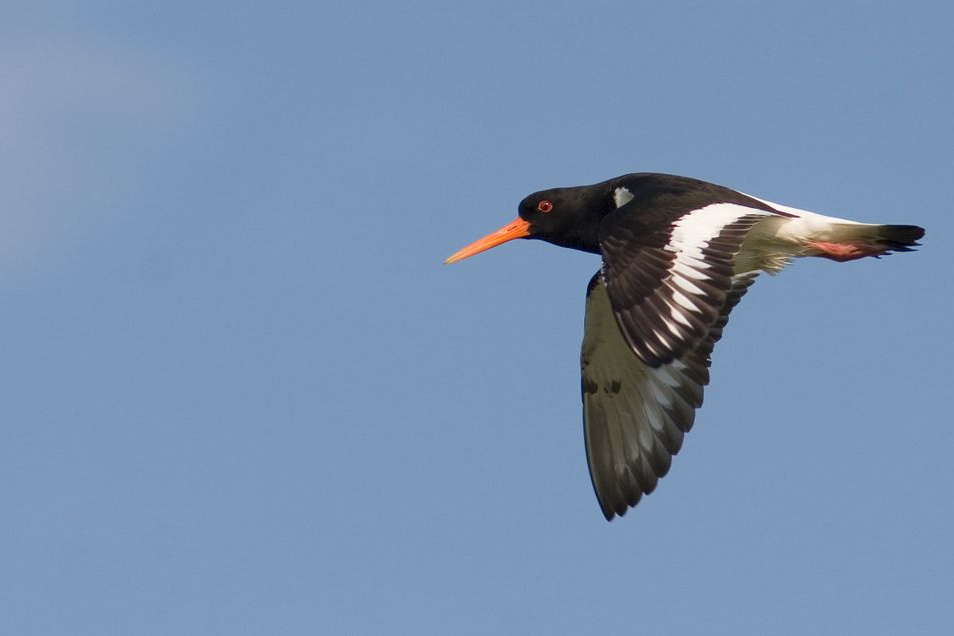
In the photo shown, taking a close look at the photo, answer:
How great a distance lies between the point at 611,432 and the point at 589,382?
22.8 inches

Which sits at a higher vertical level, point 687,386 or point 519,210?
point 519,210

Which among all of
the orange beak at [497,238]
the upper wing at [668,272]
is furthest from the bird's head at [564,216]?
the upper wing at [668,272]

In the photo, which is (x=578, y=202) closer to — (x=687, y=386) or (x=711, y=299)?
(x=687, y=386)

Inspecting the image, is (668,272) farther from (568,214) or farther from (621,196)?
(568,214)

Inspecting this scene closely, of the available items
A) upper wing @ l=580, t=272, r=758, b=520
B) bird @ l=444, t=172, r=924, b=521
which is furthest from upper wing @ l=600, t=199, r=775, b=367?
upper wing @ l=580, t=272, r=758, b=520

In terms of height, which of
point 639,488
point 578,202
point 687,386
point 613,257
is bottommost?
point 639,488

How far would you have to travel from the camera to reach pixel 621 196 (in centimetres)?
1364

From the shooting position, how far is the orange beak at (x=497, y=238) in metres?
14.9

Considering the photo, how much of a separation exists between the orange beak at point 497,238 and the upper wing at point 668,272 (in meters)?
3.10

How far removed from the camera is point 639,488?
44.6 feet

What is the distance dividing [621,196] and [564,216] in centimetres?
95

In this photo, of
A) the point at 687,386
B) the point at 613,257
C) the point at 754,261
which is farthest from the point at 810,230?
the point at 613,257

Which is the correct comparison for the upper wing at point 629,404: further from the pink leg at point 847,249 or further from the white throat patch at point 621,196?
the white throat patch at point 621,196

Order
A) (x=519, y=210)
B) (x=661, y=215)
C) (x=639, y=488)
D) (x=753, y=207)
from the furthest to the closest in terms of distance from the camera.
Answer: (x=519, y=210) < (x=639, y=488) < (x=753, y=207) < (x=661, y=215)
